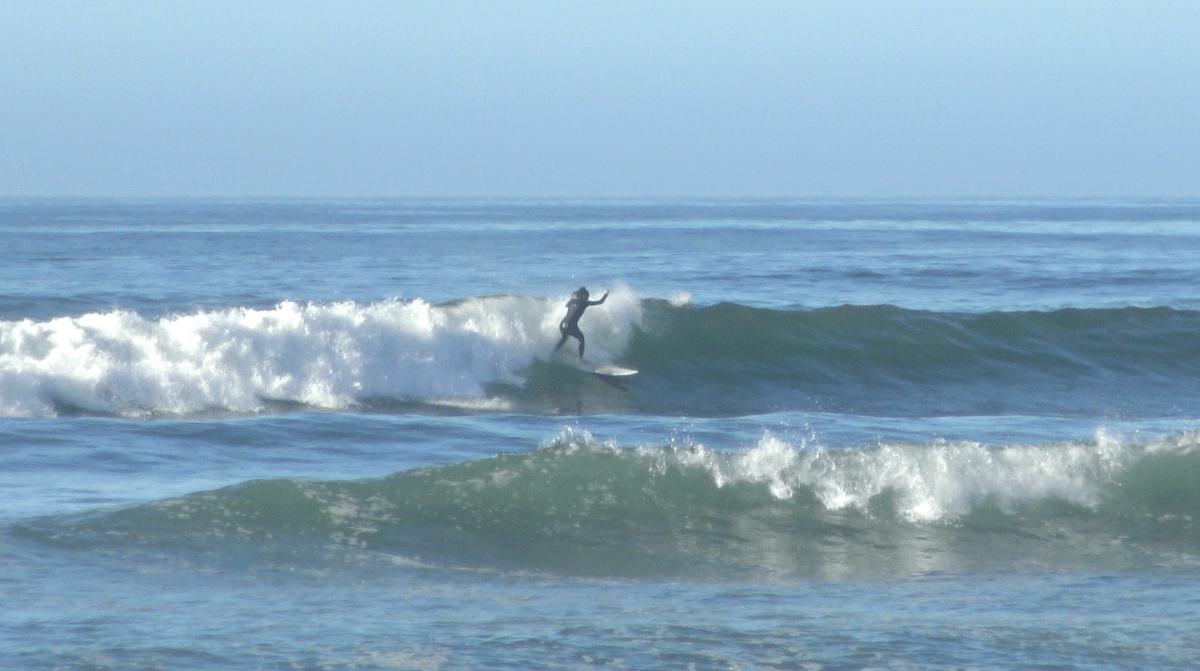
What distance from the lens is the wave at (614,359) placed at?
58.4 ft

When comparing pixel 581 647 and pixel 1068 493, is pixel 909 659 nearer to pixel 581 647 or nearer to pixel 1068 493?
pixel 581 647

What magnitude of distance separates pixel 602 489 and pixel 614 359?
36.3ft

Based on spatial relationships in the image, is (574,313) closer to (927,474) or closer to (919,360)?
(919,360)

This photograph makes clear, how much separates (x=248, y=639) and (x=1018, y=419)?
12295 mm

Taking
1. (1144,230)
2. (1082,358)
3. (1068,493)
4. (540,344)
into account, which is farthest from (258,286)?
(1144,230)

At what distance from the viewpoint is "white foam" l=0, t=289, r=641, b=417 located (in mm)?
17234

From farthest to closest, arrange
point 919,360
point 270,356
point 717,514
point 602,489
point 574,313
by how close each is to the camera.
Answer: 1. point 919,360
2. point 574,313
3. point 270,356
4. point 602,489
5. point 717,514

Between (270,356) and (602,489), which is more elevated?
(270,356)

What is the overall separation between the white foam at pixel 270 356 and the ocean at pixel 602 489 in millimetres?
55

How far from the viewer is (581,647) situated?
7.11m

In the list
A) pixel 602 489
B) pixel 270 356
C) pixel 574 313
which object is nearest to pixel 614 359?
pixel 574 313

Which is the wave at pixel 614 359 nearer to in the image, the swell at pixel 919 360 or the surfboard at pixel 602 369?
the swell at pixel 919 360

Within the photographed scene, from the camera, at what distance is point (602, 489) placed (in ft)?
35.8

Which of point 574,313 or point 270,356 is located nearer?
point 270,356
